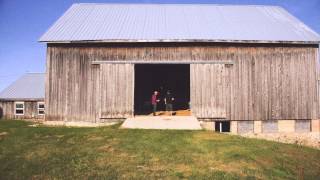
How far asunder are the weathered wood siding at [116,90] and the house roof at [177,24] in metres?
1.90

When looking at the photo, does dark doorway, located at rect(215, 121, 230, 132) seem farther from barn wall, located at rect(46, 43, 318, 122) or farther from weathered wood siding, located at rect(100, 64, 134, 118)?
weathered wood siding, located at rect(100, 64, 134, 118)

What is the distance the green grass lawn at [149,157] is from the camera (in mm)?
11633

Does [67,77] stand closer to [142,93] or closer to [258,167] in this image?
[142,93]

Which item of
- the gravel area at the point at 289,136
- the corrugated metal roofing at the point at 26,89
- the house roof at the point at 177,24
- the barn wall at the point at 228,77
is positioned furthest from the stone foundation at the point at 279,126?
the corrugated metal roofing at the point at 26,89

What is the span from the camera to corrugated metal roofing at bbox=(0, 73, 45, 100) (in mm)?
41969

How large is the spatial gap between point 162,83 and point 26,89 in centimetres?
2139

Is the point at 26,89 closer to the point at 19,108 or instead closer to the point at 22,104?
A: the point at 22,104

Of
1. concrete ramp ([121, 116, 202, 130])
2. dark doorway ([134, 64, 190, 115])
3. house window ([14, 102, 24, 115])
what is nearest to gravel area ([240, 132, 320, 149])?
concrete ramp ([121, 116, 202, 130])

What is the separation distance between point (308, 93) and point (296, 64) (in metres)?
2.05

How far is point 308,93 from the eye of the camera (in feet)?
A: 75.3

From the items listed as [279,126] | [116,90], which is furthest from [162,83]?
[279,126]

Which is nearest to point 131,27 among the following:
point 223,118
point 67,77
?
point 67,77

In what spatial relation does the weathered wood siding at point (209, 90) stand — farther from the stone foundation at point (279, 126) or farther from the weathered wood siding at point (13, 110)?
the weathered wood siding at point (13, 110)

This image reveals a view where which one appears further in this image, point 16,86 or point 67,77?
point 16,86
